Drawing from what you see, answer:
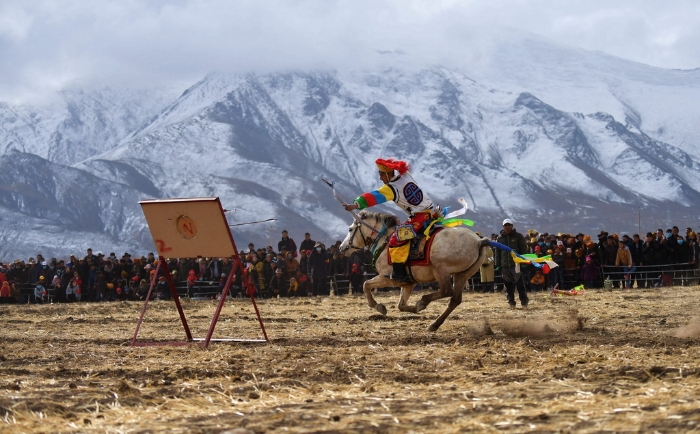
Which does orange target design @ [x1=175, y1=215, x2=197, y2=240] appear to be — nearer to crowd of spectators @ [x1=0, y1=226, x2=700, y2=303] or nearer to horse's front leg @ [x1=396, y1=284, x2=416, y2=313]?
horse's front leg @ [x1=396, y1=284, x2=416, y2=313]

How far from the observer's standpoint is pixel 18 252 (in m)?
154

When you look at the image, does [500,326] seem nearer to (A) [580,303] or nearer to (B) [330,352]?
(B) [330,352]

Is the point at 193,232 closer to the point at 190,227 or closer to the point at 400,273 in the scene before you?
the point at 190,227

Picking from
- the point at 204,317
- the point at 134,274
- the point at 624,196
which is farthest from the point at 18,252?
the point at 204,317

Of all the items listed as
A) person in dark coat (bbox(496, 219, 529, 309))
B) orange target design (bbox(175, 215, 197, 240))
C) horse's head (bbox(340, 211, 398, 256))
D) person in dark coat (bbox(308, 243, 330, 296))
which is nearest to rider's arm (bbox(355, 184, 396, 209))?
A: horse's head (bbox(340, 211, 398, 256))

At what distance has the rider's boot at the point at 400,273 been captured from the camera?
14.2 meters

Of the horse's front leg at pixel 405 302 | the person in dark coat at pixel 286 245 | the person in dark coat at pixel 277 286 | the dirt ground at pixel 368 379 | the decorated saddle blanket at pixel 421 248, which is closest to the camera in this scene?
the dirt ground at pixel 368 379

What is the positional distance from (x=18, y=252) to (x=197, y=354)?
491 ft

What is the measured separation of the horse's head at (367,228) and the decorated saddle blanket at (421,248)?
0.84 metres

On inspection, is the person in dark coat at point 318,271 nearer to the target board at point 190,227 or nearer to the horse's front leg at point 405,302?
the horse's front leg at point 405,302

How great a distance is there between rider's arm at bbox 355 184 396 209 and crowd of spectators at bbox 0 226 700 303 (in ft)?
37.4

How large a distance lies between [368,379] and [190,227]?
15.5ft

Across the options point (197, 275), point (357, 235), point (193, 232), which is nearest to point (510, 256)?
point (357, 235)

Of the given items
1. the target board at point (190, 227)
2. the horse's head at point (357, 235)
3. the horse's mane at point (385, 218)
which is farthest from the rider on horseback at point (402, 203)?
the target board at point (190, 227)
